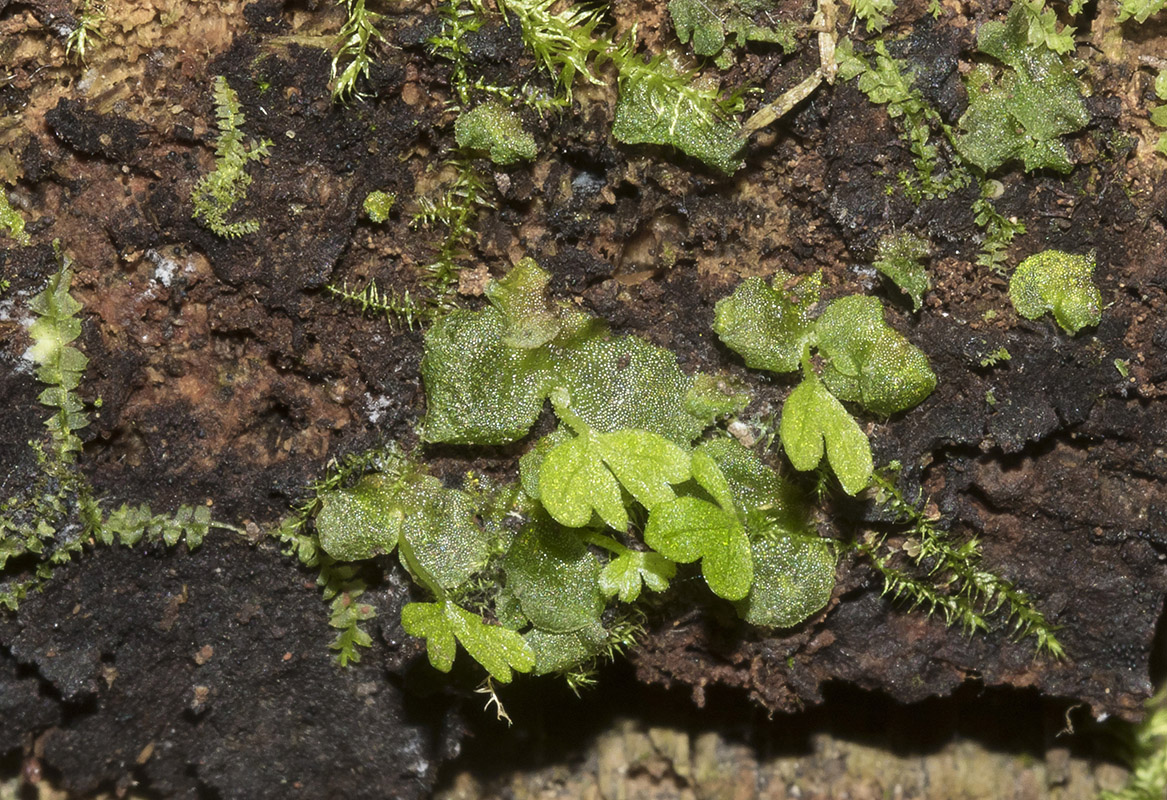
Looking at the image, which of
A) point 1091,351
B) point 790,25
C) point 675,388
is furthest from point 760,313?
point 1091,351

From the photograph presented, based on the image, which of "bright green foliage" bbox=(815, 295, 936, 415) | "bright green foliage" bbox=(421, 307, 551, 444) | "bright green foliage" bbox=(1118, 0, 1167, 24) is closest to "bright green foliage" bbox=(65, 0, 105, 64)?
"bright green foliage" bbox=(421, 307, 551, 444)

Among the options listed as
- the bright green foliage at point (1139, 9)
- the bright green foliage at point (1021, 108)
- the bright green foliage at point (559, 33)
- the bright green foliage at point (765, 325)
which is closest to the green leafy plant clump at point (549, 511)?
the bright green foliage at point (765, 325)

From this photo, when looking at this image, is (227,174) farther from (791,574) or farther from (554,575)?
(791,574)

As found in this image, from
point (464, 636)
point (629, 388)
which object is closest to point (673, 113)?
point (629, 388)

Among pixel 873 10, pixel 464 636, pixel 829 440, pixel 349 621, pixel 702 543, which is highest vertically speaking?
pixel 873 10

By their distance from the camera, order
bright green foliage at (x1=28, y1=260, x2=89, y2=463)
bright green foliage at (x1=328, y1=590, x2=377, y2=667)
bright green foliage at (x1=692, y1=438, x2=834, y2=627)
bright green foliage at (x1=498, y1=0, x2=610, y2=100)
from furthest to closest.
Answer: bright green foliage at (x1=328, y1=590, x2=377, y2=667) < bright green foliage at (x1=692, y1=438, x2=834, y2=627) < bright green foliage at (x1=28, y1=260, x2=89, y2=463) < bright green foliage at (x1=498, y1=0, x2=610, y2=100)

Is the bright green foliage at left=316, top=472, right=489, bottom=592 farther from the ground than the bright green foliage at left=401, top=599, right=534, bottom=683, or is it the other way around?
the bright green foliage at left=316, top=472, right=489, bottom=592

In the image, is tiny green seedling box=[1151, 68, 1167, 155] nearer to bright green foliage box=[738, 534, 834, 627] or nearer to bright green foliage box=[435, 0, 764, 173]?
bright green foliage box=[435, 0, 764, 173]
